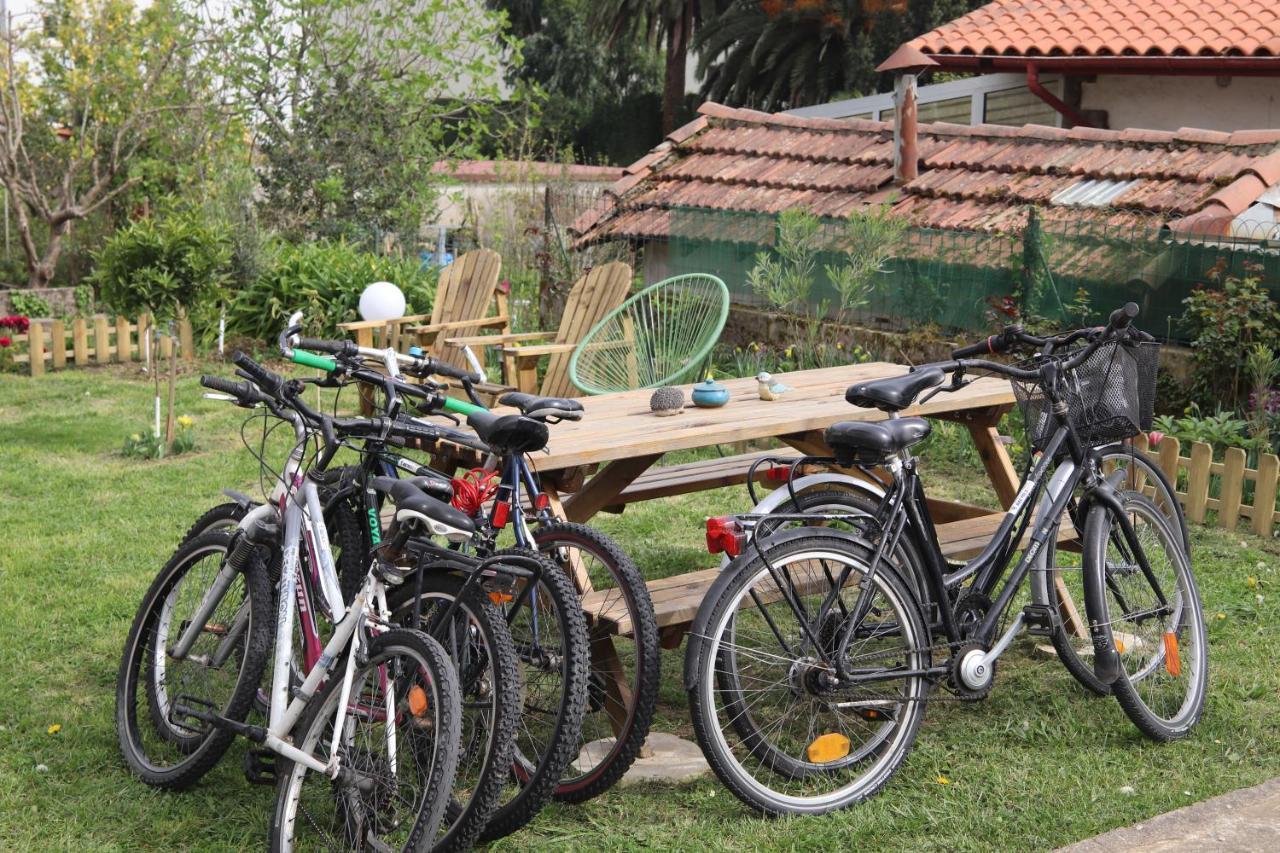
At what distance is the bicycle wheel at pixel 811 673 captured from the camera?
3.39m

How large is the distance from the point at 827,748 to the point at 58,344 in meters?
9.44

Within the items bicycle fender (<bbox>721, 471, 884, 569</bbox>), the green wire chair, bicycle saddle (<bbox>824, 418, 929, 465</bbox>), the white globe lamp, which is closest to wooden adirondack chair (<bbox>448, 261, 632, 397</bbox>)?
the green wire chair

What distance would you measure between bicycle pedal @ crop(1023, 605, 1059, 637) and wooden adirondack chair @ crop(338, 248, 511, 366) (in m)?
5.19

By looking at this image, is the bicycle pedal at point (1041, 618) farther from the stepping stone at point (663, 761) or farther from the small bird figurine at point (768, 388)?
the small bird figurine at point (768, 388)

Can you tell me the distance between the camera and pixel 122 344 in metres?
11.6

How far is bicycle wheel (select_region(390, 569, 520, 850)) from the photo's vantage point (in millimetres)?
3061

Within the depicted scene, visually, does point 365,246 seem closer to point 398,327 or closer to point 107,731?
point 398,327

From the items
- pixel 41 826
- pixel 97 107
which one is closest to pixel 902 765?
pixel 41 826

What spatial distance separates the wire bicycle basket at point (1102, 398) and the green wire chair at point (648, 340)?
9.53ft

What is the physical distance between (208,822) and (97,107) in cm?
1324

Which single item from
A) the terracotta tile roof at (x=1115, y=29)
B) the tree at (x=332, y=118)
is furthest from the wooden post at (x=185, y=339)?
the terracotta tile roof at (x=1115, y=29)

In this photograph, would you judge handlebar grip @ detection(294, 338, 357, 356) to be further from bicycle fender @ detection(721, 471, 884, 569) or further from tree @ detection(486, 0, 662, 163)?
tree @ detection(486, 0, 662, 163)

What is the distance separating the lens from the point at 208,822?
3.56 m

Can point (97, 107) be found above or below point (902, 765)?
above
